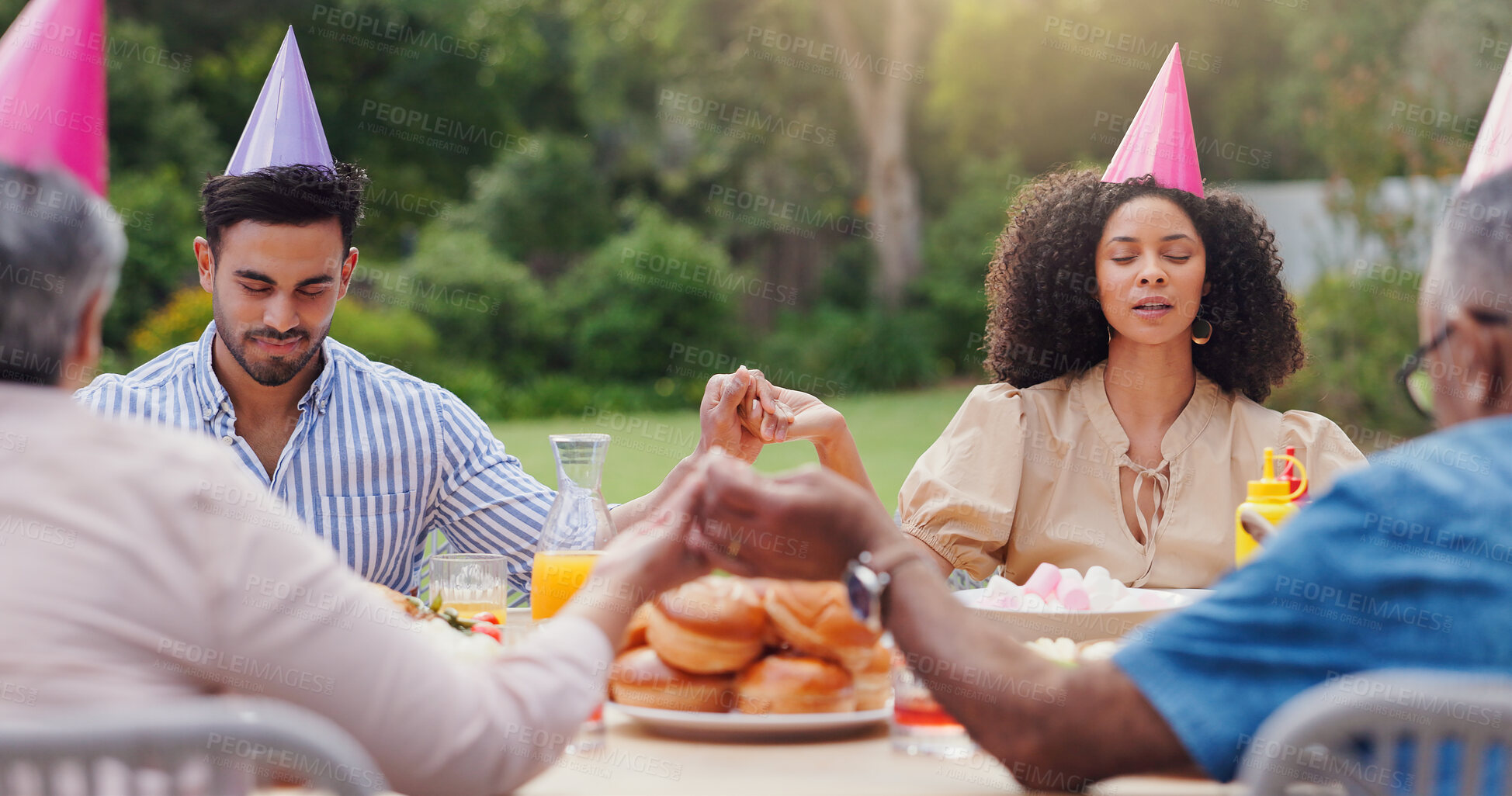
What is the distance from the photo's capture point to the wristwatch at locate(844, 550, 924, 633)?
151 cm

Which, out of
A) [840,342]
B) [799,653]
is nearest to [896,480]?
[840,342]

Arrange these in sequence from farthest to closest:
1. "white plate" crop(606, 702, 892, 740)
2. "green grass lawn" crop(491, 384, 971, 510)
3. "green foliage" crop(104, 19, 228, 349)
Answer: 1. "green foliage" crop(104, 19, 228, 349)
2. "green grass lawn" crop(491, 384, 971, 510)
3. "white plate" crop(606, 702, 892, 740)

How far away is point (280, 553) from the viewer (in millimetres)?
1213

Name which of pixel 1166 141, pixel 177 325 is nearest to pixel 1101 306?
pixel 1166 141

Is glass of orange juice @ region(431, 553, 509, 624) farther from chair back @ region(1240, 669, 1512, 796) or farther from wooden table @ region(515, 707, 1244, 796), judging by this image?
chair back @ region(1240, 669, 1512, 796)

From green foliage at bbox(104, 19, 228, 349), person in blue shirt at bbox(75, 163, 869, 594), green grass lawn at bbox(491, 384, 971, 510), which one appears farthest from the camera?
green foliage at bbox(104, 19, 228, 349)

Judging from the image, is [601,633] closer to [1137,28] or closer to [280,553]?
[280,553]

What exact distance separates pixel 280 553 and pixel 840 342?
17.1m

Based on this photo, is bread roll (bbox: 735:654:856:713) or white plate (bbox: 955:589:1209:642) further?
white plate (bbox: 955:589:1209:642)

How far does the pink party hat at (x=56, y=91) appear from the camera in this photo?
128cm

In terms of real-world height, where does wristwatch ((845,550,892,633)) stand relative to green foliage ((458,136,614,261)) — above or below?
below

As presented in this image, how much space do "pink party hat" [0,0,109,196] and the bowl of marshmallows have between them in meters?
1.35

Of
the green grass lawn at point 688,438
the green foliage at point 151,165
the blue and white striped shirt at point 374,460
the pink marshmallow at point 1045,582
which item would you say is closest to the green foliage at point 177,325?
the green foliage at point 151,165

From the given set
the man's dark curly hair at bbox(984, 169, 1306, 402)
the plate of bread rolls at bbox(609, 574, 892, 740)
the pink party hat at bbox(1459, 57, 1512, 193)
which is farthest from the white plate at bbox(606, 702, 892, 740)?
the man's dark curly hair at bbox(984, 169, 1306, 402)
